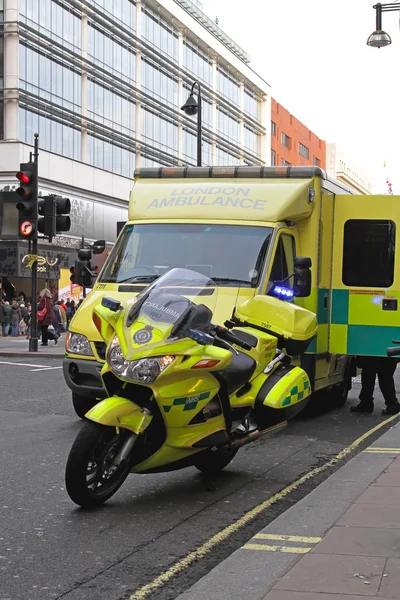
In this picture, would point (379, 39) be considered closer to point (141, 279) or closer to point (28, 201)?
point (28, 201)

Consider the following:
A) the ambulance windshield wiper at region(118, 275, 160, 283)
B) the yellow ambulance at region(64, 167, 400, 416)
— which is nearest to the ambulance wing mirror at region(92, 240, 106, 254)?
the yellow ambulance at region(64, 167, 400, 416)

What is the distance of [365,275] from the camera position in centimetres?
1174

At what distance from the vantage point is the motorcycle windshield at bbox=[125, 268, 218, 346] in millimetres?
6102

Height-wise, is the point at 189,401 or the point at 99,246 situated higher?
the point at 99,246

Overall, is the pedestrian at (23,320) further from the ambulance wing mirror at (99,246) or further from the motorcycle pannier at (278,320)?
the motorcycle pannier at (278,320)

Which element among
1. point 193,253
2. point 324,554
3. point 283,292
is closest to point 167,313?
point 324,554

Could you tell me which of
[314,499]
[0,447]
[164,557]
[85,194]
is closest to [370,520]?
[314,499]

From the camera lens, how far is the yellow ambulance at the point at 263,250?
9.91 m

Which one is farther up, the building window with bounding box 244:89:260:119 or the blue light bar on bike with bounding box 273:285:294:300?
the building window with bounding box 244:89:260:119

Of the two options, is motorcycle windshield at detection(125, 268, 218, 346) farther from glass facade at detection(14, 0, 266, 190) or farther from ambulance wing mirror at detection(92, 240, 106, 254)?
glass facade at detection(14, 0, 266, 190)

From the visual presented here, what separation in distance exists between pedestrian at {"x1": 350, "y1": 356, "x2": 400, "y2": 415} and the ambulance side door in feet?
1.62

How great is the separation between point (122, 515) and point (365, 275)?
6318 millimetres

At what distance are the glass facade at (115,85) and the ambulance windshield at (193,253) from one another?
38040 millimetres

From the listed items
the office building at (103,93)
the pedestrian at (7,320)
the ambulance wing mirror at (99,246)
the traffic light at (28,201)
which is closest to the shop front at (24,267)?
the office building at (103,93)
